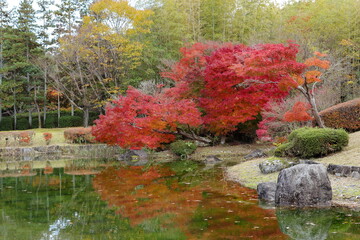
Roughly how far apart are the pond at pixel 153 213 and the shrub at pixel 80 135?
7973mm

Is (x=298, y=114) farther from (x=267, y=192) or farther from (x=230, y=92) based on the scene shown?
(x=267, y=192)

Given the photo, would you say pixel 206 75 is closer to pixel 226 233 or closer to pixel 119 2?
pixel 119 2

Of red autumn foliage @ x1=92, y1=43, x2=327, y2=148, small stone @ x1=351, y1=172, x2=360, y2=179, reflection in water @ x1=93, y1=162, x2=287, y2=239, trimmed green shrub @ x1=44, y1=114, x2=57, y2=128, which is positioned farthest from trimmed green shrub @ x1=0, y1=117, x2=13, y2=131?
small stone @ x1=351, y1=172, x2=360, y2=179

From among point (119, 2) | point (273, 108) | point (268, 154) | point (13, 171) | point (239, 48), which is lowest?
point (13, 171)

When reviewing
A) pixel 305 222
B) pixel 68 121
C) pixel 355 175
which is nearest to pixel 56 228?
pixel 305 222

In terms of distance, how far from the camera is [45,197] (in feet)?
25.8

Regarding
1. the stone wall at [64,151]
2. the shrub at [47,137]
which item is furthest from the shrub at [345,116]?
the shrub at [47,137]

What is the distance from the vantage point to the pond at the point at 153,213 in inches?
193

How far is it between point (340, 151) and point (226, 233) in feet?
A: 17.5

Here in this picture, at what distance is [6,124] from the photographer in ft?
82.3

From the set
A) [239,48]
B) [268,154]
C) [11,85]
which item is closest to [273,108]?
[268,154]

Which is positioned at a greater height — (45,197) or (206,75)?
(206,75)

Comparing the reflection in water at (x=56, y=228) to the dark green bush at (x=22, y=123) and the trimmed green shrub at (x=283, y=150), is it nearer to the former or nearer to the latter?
the trimmed green shrub at (x=283, y=150)

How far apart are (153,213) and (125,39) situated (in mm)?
16307
